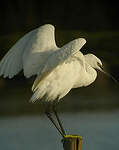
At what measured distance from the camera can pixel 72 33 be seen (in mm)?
10641

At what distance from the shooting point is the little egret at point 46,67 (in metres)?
4.33

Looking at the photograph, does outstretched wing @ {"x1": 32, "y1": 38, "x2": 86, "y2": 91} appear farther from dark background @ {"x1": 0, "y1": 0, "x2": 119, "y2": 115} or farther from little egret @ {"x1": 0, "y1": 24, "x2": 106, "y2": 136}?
dark background @ {"x1": 0, "y1": 0, "x2": 119, "y2": 115}

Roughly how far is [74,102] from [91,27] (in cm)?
394

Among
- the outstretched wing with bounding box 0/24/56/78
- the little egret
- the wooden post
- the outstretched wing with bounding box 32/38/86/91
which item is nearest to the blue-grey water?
the little egret

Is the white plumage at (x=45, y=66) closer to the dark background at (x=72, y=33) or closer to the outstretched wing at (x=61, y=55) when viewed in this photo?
the outstretched wing at (x=61, y=55)

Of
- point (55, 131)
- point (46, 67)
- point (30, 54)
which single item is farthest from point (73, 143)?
point (55, 131)

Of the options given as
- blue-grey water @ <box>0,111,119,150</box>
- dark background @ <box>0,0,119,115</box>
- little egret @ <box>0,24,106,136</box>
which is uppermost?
little egret @ <box>0,24,106,136</box>

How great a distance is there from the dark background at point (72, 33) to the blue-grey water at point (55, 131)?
25 cm

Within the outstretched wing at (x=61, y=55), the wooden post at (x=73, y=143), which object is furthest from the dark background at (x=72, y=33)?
the outstretched wing at (x=61, y=55)

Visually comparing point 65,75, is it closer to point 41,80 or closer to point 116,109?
point 41,80

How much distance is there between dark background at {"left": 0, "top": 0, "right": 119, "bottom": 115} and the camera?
297 inches

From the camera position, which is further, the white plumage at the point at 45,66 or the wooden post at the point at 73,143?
the white plumage at the point at 45,66

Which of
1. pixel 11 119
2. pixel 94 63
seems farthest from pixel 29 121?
pixel 94 63

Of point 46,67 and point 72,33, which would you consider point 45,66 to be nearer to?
point 46,67
